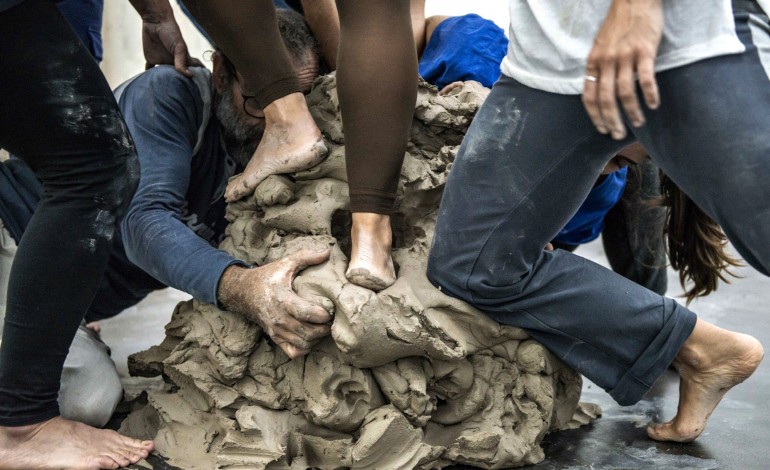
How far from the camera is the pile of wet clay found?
2.02 metres

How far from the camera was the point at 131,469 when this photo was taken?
2.05m

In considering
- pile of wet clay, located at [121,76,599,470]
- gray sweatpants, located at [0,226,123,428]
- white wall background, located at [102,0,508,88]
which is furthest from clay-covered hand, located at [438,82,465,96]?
white wall background, located at [102,0,508,88]

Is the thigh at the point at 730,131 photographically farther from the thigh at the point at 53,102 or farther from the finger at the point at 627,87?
the thigh at the point at 53,102

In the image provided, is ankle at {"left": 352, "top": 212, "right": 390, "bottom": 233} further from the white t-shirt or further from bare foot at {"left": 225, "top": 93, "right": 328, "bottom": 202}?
the white t-shirt

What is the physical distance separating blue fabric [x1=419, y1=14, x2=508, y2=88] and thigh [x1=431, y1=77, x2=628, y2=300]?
0.82m

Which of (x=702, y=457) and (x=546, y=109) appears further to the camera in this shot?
(x=702, y=457)

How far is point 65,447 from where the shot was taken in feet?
6.72

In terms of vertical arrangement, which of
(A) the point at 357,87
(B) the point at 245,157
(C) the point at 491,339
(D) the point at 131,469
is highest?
(A) the point at 357,87

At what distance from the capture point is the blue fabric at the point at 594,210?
2.74 meters

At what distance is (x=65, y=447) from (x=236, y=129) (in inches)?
38.3

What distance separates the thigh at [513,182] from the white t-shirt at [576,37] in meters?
0.06

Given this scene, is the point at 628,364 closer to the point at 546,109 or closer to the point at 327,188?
the point at 546,109

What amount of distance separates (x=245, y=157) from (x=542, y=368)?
1.04m

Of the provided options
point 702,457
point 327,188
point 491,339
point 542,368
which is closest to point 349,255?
point 327,188
